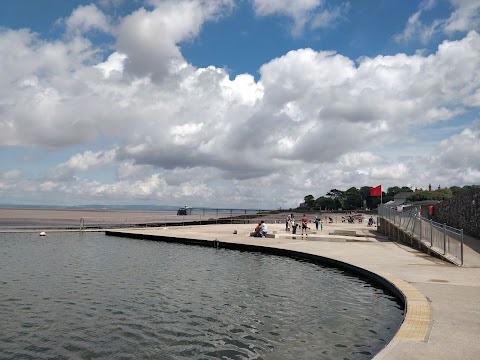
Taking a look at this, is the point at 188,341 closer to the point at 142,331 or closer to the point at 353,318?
the point at 142,331

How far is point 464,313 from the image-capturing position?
28.2 ft

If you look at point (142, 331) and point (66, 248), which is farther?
point (66, 248)

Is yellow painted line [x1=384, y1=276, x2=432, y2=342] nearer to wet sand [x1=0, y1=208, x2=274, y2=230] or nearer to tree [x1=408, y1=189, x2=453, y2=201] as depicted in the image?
wet sand [x1=0, y1=208, x2=274, y2=230]

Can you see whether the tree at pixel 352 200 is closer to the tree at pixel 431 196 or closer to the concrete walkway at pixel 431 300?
the tree at pixel 431 196

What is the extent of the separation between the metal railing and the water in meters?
5.05

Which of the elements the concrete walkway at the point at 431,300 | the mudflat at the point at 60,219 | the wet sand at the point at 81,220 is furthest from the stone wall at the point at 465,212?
the mudflat at the point at 60,219

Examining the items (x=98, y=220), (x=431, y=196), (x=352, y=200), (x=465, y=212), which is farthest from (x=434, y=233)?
(x=352, y=200)

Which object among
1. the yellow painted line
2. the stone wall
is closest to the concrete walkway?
the yellow painted line

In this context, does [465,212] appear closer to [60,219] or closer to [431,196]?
[60,219]

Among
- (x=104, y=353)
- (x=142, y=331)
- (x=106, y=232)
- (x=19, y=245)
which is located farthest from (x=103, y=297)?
(x=106, y=232)

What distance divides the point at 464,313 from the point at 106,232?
3061 cm

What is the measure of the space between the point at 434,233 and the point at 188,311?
46.2 ft

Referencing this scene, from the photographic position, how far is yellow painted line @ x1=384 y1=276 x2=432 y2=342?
280 inches

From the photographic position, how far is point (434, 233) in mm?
19547
